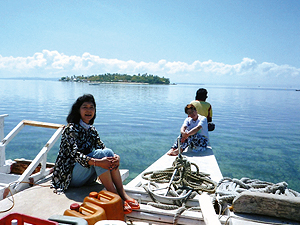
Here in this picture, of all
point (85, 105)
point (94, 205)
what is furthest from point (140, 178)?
point (94, 205)

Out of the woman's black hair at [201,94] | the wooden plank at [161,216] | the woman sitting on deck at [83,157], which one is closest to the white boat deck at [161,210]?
the wooden plank at [161,216]

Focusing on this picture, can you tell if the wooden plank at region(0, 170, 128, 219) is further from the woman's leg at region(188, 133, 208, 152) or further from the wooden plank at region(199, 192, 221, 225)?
the woman's leg at region(188, 133, 208, 152)

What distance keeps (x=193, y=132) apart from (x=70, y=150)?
3352mm

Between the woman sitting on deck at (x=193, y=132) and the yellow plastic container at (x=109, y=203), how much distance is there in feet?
11.5

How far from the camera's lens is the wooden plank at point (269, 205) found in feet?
8.45

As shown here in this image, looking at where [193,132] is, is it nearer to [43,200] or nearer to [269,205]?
[269,205]

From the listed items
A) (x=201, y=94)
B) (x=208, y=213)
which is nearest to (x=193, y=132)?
(x=201, y=94)

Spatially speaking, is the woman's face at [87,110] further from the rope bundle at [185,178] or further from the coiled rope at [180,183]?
the rope bundle at [185,178]

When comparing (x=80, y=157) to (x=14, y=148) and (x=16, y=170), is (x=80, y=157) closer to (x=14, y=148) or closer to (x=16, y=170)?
(x=16, y=170)

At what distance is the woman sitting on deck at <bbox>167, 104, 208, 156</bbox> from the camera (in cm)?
598

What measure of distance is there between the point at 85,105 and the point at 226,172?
6.26m

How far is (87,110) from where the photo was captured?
10.8 ft

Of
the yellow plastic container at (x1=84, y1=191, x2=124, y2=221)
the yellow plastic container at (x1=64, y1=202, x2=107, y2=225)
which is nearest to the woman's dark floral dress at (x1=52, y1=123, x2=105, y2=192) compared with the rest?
the yellow plastic container at (x1=84, y1=191, x2=124, y2=221)

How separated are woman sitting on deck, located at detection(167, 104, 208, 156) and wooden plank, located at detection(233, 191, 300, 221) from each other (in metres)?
3.26
